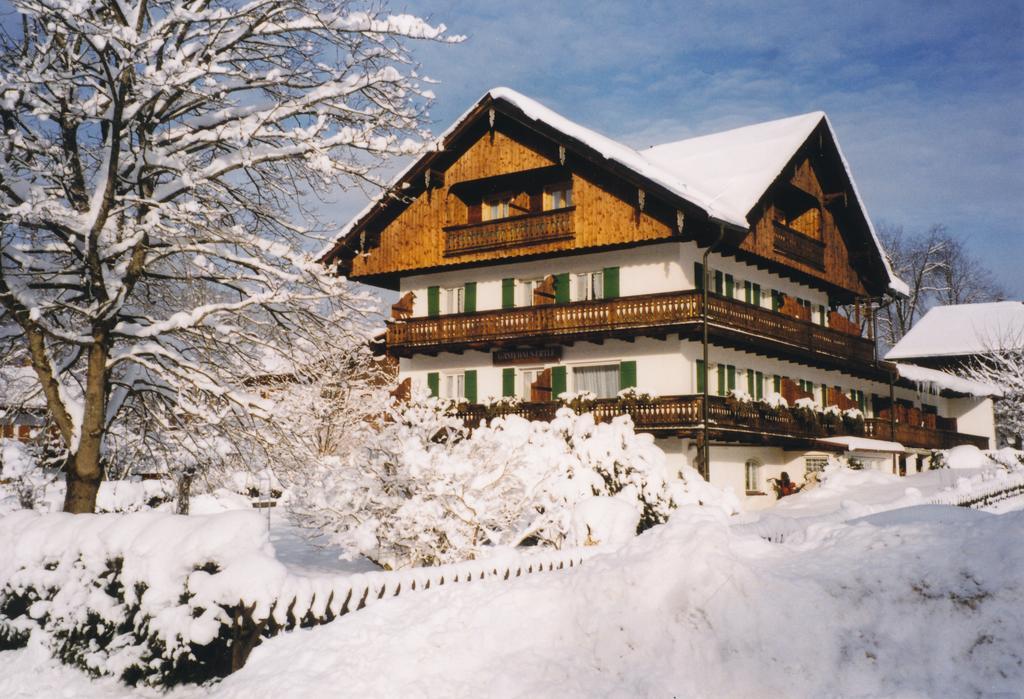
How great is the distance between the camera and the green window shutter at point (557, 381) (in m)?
30.6

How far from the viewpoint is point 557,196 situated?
106 ft

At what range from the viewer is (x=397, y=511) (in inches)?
550

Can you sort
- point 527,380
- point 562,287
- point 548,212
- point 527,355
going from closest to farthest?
1. point 548,212
2. point 562,287
3. point 527,355
4. point 527,380

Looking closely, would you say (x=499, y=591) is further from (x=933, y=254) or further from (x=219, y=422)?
(x=933, y=254)

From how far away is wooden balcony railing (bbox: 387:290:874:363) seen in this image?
28.1 meters

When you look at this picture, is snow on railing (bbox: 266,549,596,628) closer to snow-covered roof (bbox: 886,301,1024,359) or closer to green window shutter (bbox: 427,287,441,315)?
green window shutter (bbox: 427,287,441,315)

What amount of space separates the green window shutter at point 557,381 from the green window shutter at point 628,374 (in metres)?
A: 2.02

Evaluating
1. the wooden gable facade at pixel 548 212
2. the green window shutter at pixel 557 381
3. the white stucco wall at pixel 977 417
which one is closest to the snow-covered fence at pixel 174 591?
the green window shutter at pixel 557 381

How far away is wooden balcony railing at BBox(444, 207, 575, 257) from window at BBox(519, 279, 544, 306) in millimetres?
1510

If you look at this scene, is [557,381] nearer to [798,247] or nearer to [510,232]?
[510,232]

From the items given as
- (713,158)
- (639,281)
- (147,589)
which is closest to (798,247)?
(713,158)

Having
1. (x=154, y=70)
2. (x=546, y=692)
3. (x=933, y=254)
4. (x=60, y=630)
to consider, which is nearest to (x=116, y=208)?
(x=154, y=70)

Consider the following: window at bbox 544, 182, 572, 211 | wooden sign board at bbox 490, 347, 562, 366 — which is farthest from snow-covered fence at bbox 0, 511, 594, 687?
window at bbox 544, 182, 572, 211

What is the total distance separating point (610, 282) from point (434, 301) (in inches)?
283
